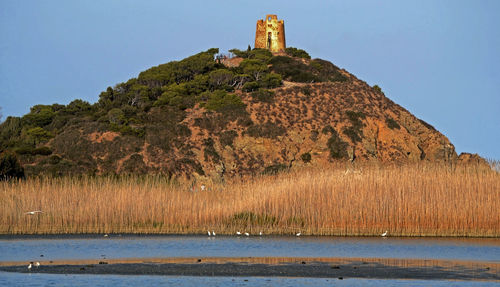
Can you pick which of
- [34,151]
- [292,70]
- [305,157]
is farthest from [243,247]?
[292,70]

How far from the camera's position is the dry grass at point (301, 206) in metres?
23.2

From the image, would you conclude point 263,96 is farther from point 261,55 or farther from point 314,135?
point 261,55

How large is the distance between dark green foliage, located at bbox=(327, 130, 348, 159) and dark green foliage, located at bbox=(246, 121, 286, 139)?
4432 mm

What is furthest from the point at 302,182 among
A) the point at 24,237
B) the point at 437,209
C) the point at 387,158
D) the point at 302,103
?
the point at 302,103

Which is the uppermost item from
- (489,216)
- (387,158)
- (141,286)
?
(387,158)

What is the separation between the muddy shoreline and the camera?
49.8 feet

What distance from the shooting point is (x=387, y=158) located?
65.5m

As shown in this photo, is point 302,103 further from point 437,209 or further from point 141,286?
point 141,286

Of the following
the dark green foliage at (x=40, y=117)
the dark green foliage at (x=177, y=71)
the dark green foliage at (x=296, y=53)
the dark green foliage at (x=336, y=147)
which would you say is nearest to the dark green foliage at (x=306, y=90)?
the dark green foliage at (x=336, y=147)

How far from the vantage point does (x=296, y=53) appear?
93.4 meters

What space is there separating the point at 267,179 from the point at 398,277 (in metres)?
Answer: 12.4

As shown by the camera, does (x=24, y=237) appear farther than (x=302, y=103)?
No

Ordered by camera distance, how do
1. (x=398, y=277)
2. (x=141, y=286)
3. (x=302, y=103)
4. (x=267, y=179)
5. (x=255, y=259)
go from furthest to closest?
1. (x=302, y=103)
2. (x=267, y=179)
3. (x=255, y=259)
4. (x=398, y=277)
5. (x=141, y=286)

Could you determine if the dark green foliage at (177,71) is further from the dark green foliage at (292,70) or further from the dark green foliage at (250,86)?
the dark green foliage at (292,70)
